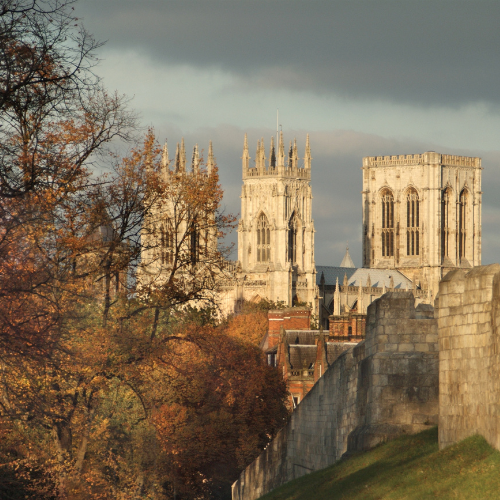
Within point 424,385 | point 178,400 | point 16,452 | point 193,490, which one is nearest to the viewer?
point 424,385

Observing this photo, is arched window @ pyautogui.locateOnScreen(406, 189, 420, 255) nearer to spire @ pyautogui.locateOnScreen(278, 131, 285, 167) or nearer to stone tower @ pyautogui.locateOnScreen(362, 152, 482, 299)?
stone tower @ pyautogui.locateOnScreen(362, 152, 482, 299)

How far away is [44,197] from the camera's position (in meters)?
17.9

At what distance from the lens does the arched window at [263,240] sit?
481ft

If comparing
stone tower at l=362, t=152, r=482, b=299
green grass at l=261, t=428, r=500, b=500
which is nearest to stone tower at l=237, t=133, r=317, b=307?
stone tower at l=362, t=152, r=482, b=299

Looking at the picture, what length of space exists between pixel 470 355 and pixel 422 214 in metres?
145

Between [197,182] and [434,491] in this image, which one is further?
[197,182]

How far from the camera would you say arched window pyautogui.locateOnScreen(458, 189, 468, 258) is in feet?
534

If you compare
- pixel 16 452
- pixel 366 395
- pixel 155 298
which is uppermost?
pixel 155 298

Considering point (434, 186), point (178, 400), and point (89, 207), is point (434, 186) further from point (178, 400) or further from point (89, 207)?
point (89, 207)

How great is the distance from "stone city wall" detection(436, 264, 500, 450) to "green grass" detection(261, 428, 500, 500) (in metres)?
0.34

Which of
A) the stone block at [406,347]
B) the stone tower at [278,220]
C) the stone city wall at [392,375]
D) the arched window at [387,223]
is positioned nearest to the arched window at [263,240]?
the stone tower at [278,220]

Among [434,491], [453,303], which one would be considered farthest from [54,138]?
[434,491]

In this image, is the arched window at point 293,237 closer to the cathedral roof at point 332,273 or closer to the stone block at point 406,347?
the cathedral roof at point 332,273

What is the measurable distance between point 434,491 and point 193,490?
24.5 metres
